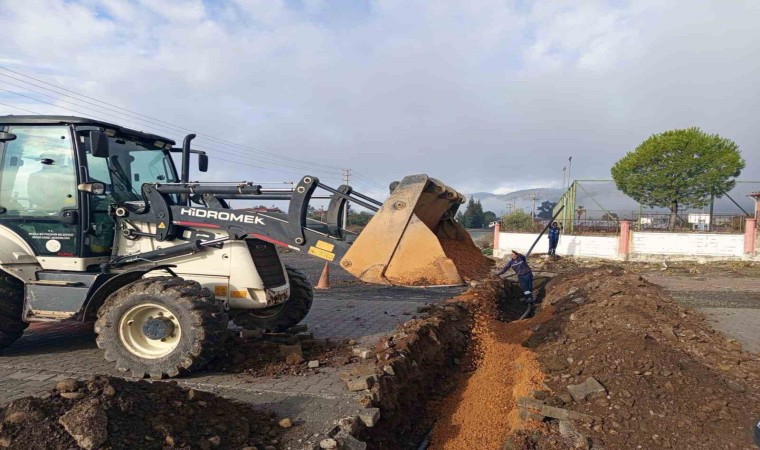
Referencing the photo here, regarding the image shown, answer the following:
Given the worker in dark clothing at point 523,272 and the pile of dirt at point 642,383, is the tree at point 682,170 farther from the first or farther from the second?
the pile of dirt at point 642,383

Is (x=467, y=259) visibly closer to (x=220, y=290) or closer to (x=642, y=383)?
(x=642, y=383)

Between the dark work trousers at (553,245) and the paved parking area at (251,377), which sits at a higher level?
the dark work trousers at (553,245)

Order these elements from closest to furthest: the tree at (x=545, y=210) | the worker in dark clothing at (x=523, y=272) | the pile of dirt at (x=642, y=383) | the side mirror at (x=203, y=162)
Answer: the pile of dirt at (x=642, y=383) → the side mirror at (x=203, y=162) → the worker in dark clothing at (x=523, y=272) → the tree at (x=545, y=210)

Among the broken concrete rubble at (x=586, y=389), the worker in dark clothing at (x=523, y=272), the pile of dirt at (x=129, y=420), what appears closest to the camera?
the pile of dirt at (x=129, y=420)

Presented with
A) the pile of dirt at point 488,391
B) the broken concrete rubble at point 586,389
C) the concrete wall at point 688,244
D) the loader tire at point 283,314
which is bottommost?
the pile of dirt at point 488,391

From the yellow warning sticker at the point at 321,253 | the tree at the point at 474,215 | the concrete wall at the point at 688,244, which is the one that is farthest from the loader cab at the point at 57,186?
the tree at the point at 474,215

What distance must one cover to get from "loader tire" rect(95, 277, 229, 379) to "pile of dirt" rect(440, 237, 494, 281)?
2.34 metres

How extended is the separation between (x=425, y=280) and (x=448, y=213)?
1.85m

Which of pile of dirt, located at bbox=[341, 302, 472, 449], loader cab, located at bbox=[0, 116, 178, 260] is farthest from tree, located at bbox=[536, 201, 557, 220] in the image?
loader cab, located at bbox=[0, 116, 178, 260]

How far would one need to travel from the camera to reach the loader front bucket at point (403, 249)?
446cm

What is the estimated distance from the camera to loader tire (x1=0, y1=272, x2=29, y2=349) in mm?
5410

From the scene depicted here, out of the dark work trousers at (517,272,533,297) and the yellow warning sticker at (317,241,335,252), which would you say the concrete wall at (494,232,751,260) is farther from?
the yellow warning sticker at (317,241,335,252)

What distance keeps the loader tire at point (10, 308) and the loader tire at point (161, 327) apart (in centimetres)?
120

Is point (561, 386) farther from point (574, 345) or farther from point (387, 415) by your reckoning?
point (387, 415)
